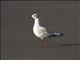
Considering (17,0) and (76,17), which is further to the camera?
(17,0)

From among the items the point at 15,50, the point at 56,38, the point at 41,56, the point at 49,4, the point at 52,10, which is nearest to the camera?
the point at 41,56

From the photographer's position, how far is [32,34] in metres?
16.1

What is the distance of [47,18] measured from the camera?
19812 millimetres

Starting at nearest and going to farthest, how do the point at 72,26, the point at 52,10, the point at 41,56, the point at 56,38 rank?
the point at 41,56
the point at 56,38
the point at 72,26
the point at 52,10

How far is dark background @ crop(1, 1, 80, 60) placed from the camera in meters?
13.1

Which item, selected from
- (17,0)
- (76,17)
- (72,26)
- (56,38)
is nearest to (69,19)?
(76,17)

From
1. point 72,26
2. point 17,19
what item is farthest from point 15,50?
point 17,19

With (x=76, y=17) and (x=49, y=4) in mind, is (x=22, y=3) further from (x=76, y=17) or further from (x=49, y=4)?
(x=76, y=17)

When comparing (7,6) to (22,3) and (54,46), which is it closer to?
(22,3)

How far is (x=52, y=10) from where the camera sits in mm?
21812

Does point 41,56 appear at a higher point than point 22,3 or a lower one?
lower

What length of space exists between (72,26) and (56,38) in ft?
7.79

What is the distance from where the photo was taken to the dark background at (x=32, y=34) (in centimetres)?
1305

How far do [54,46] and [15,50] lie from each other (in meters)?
1.33
